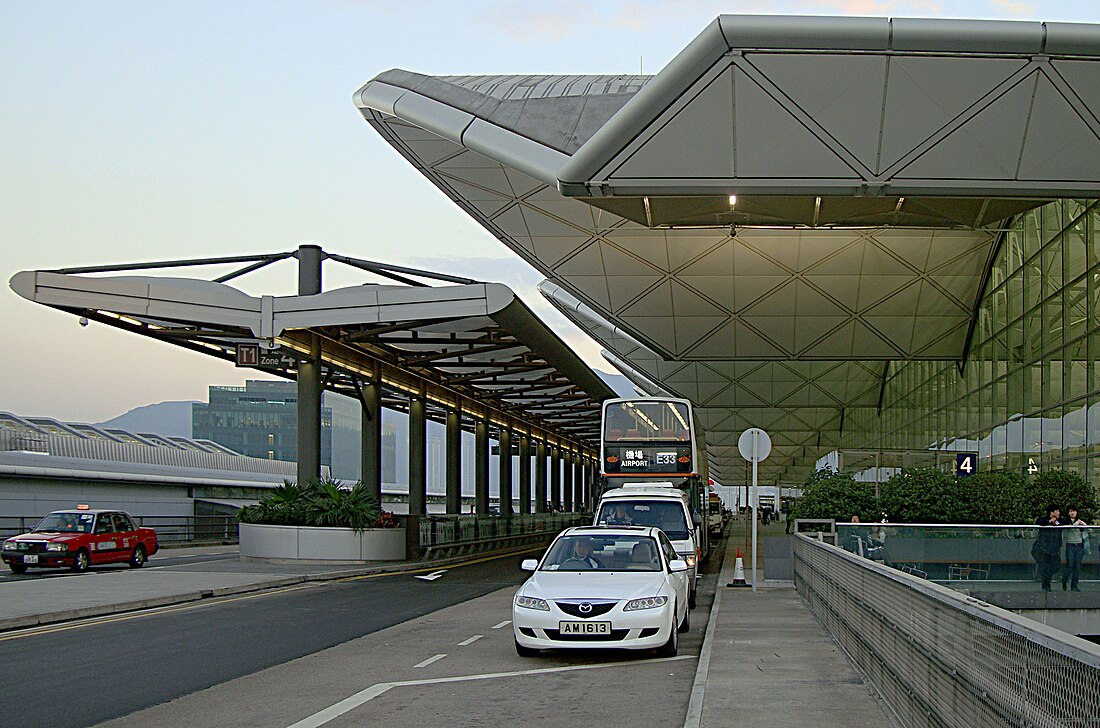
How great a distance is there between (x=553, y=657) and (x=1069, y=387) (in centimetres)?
2373

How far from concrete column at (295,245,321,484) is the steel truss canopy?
480mm

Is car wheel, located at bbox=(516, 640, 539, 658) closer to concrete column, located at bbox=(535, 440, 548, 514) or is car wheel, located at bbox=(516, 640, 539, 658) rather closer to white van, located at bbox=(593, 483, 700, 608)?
white van, located at bbox=(593, 483, 700, 608)

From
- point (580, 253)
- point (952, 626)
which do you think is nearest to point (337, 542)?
point (580, 253)

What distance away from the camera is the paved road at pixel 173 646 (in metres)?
11.2

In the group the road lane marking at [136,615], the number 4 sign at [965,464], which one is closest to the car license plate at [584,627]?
the road lane marking at [136,615]

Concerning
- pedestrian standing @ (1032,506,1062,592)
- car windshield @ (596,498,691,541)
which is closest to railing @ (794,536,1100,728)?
pedestrian standing @ (1032,506,1062,592)

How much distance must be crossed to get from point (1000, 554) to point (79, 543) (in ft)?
74.8

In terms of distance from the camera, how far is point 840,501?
30.9m

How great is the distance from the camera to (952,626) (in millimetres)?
7348

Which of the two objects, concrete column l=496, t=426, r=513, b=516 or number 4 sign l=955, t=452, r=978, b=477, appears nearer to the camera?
number 4 sign l=955, t=452, r=978, b=477

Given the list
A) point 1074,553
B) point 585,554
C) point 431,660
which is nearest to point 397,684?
point 431,660

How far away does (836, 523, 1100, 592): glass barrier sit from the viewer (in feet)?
64.8

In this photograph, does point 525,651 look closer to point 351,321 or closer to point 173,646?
point 173,646

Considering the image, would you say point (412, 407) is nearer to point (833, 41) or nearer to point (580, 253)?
point (580, 253)
